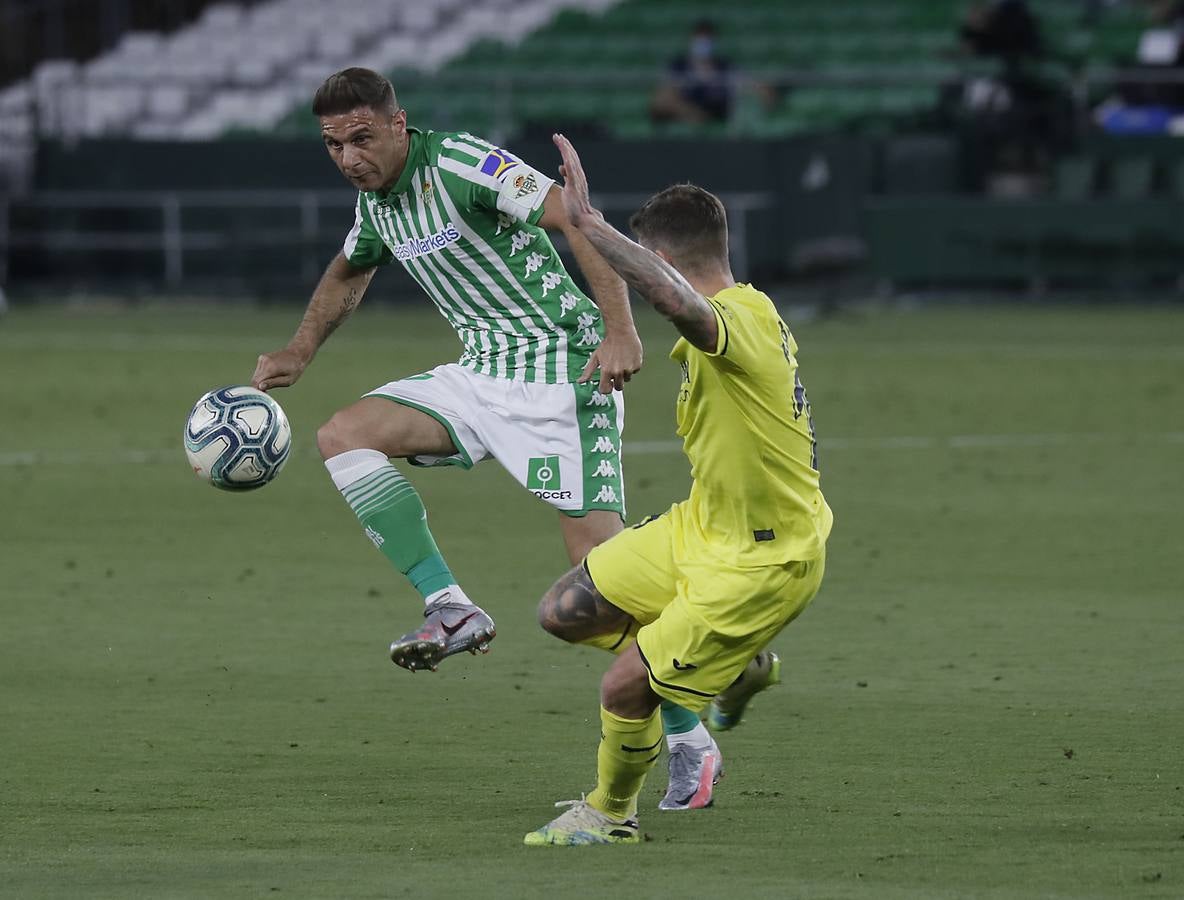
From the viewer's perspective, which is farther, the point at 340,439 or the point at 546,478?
the point at 546,478

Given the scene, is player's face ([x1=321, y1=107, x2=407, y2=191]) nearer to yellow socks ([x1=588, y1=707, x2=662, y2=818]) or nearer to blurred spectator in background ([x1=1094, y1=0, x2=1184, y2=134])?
yellow socks ([x1=588, y1=707, x2=662, y2=818])

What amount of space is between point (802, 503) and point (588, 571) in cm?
65

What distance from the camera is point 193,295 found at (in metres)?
29.1

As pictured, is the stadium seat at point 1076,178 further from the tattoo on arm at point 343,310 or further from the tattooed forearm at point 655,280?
the tattooed forearm at point 655,280

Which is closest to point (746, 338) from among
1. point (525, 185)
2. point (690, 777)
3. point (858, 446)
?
point (690, 777)

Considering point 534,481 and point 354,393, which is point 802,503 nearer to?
point 534,481

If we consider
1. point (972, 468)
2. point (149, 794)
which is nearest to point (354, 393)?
point (972, 468)

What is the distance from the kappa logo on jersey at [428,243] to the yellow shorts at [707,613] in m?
1.75

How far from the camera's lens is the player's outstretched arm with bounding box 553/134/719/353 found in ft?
17.6

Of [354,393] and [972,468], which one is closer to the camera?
[972,468]

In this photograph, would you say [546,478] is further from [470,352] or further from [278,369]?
[278,369]

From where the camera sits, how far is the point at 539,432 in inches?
289

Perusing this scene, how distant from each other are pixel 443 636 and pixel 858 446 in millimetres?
8762

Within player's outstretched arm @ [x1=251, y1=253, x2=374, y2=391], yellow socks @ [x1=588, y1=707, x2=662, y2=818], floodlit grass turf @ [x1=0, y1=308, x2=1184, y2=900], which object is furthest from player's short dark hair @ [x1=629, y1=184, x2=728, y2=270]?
player's outstretched arm @ [x1=251, y1=253, x2=374, y2=391]
